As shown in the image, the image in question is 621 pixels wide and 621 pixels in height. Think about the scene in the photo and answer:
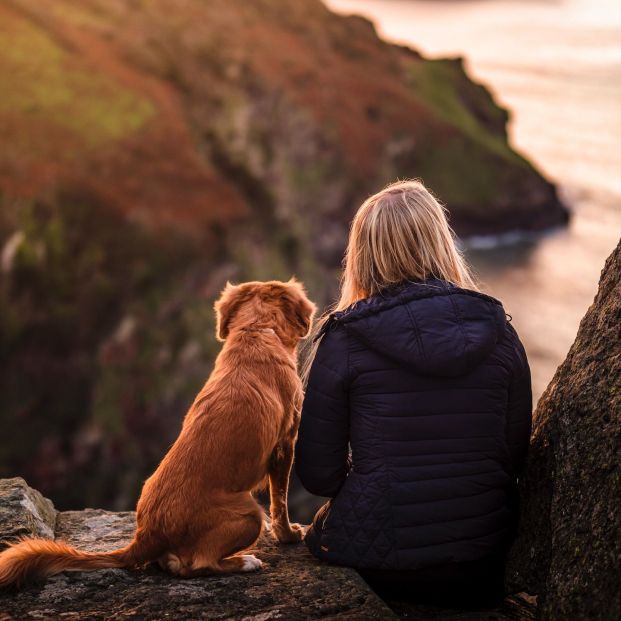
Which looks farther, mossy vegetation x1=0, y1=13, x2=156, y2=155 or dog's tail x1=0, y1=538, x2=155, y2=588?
mossy vegetation x1=0, y1=13, x2=156, y2=155

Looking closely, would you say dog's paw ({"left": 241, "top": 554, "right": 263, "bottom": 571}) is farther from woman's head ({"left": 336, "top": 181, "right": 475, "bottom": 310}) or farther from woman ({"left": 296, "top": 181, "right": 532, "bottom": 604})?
woman's head ({"left": 336, "top": 181, "right": 475, "bottom": 310})

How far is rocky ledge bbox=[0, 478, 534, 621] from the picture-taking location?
4062mm

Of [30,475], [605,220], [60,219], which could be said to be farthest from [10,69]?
[605,220]

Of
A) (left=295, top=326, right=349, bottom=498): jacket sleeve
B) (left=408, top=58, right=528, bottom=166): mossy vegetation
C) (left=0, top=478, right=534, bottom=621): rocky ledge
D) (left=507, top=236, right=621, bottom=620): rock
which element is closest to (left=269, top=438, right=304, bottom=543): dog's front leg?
(left=0, top=478, right=534, bottom=621): rocky ledge

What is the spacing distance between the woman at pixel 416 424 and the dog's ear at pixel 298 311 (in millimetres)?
1181

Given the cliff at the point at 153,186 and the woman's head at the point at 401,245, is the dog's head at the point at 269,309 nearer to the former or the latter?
the woman's head at the point at 401,245

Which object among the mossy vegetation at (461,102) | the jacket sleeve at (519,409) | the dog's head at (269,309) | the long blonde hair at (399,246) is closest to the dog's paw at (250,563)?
the long blonde hair at (399,246)

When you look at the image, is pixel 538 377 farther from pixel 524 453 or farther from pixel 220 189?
pixel 524 453

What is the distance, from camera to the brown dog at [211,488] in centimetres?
429

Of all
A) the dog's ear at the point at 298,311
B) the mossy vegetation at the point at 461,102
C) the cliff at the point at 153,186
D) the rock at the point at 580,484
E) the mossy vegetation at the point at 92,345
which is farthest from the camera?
the mossy vegetation at the point at 461,102

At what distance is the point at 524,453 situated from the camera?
4570mm

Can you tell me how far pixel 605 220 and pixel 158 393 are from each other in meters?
52.4

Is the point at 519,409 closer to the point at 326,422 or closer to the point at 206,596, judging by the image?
the point at 326,422

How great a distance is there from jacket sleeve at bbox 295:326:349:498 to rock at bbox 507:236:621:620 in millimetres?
1112
